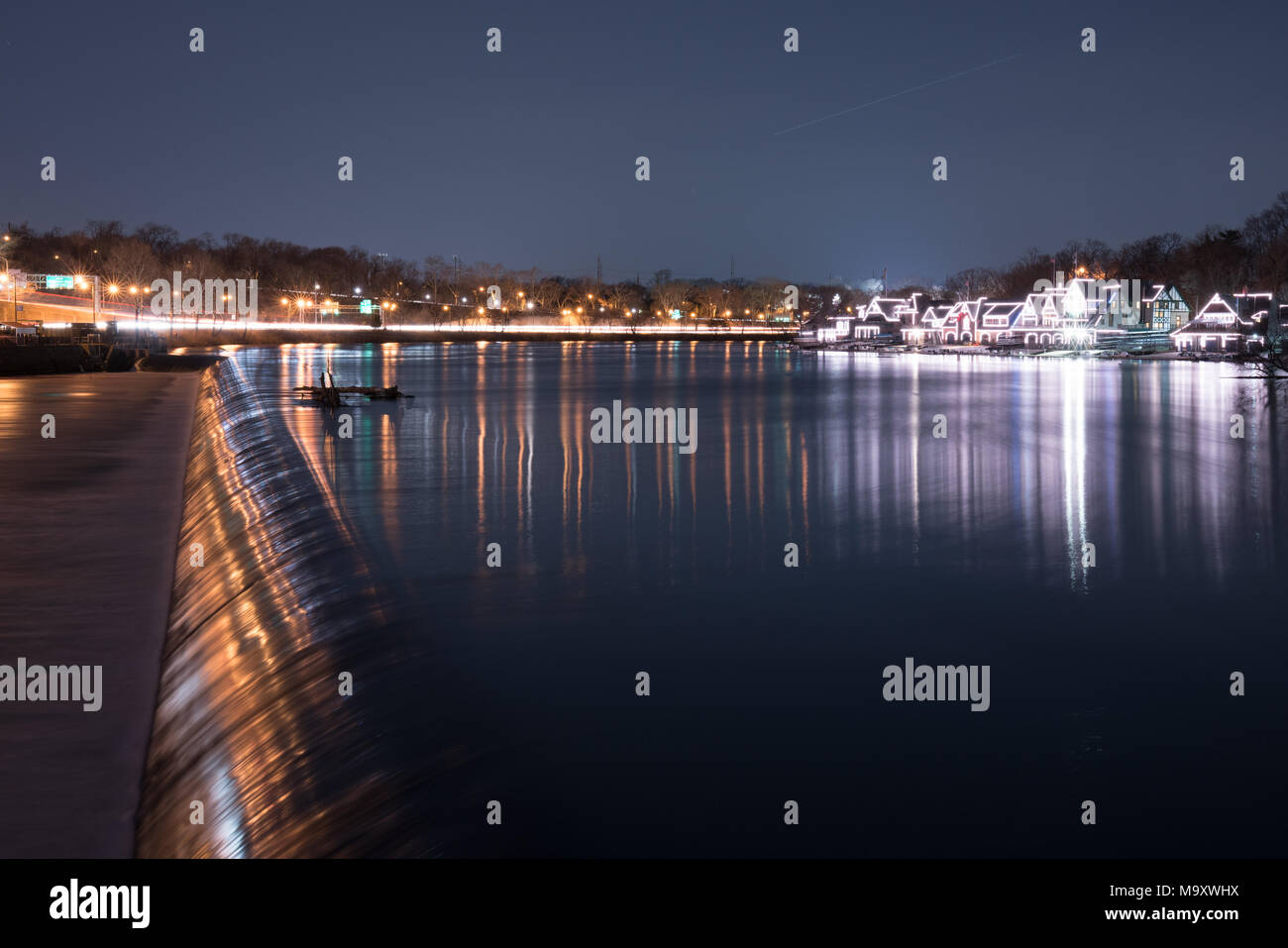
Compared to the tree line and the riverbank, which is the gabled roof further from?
the riverbank

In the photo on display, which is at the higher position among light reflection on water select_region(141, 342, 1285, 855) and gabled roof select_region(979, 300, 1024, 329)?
gabled roof select_region(979, 300, 1024, 329)

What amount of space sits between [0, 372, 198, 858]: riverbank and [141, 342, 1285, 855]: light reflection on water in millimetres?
1812

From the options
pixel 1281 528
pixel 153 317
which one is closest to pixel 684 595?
pixel 1281 528

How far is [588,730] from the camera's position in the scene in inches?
256

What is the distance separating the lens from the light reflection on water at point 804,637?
17.9 feet

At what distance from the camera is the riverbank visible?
784 cm

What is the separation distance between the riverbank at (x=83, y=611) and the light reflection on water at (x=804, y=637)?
181 centimetres

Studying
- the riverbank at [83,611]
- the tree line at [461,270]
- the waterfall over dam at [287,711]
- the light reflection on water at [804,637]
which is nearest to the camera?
the light reflection on water at [804,637]

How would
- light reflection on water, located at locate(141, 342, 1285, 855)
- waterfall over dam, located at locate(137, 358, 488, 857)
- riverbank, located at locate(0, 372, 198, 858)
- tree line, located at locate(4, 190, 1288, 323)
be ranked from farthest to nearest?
1. tree line, located at locate(4, 190, 1288, 323)
2. riverbank, located at locate(0, 372, 198, 858)
3. waterfall over dam, located at locate(137, 358, 488, 857)
4. light reflection on water, located at locate(141, 342, 1285, 855)

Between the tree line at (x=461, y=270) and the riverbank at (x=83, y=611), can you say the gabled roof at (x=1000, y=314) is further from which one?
the riverbank at (x=83, y=611)

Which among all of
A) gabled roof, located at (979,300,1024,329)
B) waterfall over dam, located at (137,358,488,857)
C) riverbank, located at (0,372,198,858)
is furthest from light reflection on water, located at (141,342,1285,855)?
gabled roof, located at (979,300,1024,329)

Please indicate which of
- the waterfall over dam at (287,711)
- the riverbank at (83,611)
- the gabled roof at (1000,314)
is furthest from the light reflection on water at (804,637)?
the gabled roof at (1000,314)

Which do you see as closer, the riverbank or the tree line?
the riverbank

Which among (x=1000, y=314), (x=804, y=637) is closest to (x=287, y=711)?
(x=804, y=637)
